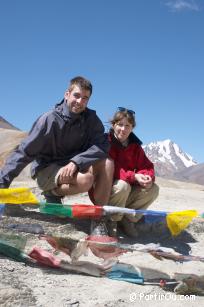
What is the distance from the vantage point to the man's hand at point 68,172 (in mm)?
4438

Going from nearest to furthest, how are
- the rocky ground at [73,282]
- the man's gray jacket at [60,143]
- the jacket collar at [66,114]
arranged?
1. the rocky ground at [73,282]
2. the man's gray jacket at [60,143]
3. the jacket collar at [66,114]

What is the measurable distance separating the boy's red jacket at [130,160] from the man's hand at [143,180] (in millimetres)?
54

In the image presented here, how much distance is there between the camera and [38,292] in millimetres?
3014

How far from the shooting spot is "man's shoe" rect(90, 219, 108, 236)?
4.32 metres

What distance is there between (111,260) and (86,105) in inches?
63.6

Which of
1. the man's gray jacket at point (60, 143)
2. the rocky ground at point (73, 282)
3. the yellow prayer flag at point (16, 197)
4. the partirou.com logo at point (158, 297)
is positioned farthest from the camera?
the man's gray jacket at point (60, 143)

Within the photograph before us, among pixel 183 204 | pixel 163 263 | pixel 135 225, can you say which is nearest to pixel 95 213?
pixel 163 263

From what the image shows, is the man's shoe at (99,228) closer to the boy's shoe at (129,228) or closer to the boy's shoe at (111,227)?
the boy's shoe at (111,227)

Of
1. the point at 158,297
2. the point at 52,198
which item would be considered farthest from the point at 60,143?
the point at 158,297

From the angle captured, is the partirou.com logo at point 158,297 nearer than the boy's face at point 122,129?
Yes

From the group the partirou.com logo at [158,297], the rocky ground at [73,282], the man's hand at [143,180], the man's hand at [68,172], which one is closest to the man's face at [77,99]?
the man's hand at [68,172]

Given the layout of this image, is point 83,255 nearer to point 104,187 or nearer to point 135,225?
point 104,187

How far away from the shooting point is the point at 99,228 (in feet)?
14.2

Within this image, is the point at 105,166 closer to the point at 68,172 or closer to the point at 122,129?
the point at 68,172
